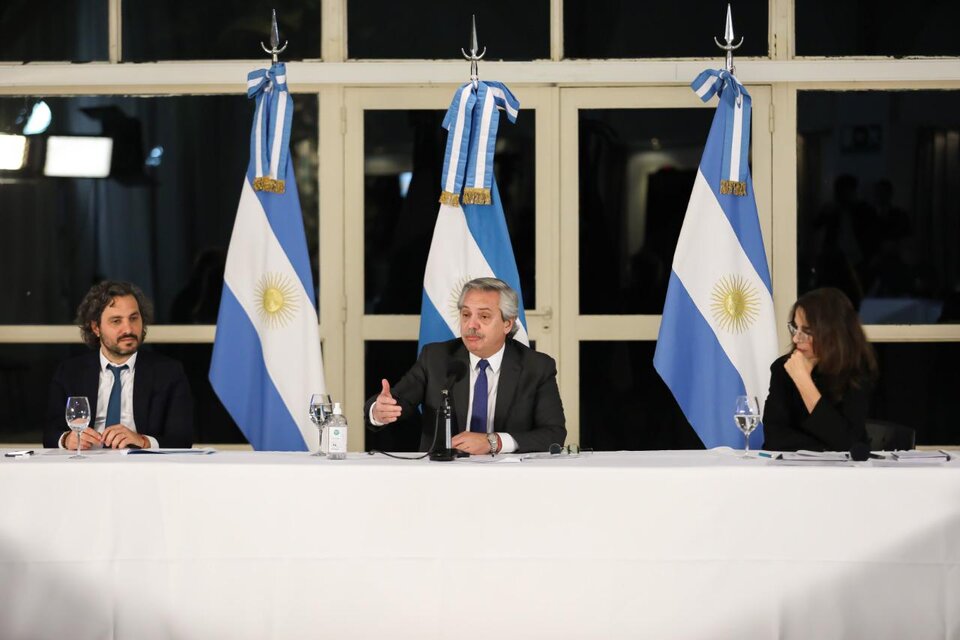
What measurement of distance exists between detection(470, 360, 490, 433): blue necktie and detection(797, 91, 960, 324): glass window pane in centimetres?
209

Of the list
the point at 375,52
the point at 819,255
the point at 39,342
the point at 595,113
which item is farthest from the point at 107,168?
the point at 819,255

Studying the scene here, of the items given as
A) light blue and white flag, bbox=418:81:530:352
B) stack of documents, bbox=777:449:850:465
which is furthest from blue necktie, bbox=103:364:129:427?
stack of documents, bbox=777:449:850:465

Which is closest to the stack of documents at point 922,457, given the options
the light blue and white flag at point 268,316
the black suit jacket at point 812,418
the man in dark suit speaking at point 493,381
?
the black suit jacket at point 812,418

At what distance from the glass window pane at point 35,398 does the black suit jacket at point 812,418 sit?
2742 millimetres

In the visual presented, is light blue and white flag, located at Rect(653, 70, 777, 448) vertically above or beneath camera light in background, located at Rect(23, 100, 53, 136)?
beneath

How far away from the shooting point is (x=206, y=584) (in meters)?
3.17

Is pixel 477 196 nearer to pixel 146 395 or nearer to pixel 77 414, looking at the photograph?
pixel 146 395

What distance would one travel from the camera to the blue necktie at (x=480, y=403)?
3988mm

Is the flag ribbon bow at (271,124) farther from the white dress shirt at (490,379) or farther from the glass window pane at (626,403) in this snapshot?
the glass window pane at (626,403)

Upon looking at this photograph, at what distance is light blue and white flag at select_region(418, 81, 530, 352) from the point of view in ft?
16.3

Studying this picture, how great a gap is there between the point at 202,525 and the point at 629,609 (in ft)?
3.89

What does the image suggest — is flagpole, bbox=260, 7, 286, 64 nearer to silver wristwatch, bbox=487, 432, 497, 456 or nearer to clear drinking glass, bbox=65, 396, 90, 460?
clear drinking glass, bbox=65, 396, 90, 460

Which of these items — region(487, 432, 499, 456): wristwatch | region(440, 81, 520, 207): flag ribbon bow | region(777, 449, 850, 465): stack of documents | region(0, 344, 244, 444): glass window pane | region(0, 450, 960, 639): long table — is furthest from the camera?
region(0, 344, 244, 444): glass window pane

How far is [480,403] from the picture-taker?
158 inches
